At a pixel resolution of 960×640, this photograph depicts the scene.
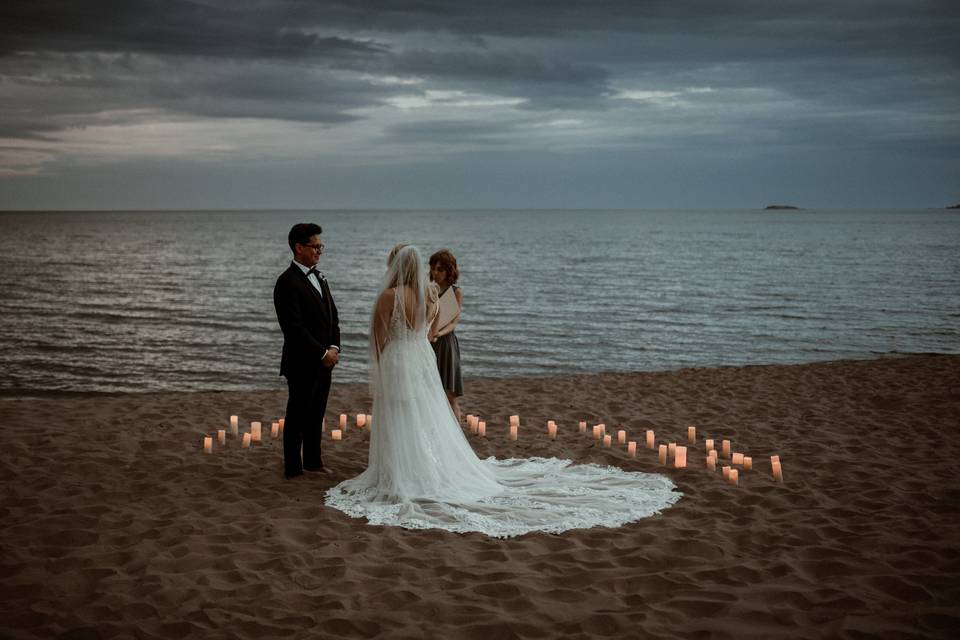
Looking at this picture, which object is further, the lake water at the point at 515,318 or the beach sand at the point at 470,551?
the lake water at the point at 515,318

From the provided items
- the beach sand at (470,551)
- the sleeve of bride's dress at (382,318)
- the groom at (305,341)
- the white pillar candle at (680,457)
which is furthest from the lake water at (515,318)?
the sleeve of bride's dress at (382,318)

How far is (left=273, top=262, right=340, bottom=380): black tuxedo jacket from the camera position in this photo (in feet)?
23.5

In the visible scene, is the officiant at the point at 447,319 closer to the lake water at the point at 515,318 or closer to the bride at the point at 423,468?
the bride at the point at 423,468

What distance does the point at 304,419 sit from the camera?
295 inches

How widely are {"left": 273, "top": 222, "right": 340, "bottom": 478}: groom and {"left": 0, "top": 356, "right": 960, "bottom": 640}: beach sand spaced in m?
0.44

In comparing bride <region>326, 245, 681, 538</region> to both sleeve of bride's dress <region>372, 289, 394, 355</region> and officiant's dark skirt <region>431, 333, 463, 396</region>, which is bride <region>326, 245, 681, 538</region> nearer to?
sleeve of bride's dress <region>372, 289, 394, 355</region>

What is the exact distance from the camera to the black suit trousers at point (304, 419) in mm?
7402

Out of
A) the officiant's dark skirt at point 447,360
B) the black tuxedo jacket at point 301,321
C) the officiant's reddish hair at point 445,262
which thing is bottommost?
the officiant's dark skirt at point 447,360

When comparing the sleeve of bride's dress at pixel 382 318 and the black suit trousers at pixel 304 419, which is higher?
the sleeve of bride's dress at pixel 382 318

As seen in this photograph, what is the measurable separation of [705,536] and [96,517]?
4.97 m

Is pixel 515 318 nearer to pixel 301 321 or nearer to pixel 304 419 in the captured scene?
pixel 304 419

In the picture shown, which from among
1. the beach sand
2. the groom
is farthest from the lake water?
the groom

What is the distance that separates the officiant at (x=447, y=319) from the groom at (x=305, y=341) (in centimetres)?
123

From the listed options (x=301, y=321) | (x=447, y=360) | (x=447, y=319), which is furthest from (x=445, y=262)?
(x=301, y=321)
